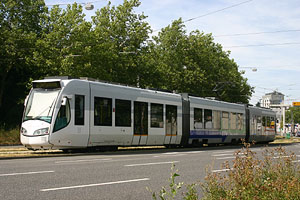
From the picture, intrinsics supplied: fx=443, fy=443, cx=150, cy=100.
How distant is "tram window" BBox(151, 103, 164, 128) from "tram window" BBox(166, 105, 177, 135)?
68 cm

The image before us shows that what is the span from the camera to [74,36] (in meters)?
38.0

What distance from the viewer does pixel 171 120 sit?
2491cm

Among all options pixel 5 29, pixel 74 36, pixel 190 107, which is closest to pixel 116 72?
pixel 74 36

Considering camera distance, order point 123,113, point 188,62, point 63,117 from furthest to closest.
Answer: point 188,62 < point 123,113 < point 63,117

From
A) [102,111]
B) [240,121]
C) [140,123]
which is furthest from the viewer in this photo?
[240,121]

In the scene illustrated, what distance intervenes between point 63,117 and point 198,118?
11862 millimetres

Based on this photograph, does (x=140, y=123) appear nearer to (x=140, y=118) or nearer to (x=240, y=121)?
(x=140, y=118)

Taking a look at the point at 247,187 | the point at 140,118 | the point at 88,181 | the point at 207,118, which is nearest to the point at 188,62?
the point at 207,118

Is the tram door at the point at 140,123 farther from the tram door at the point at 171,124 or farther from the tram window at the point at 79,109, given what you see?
the tram window at the point at 79,109

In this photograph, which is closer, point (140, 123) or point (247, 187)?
point (247, 187)

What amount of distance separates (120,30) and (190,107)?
75.6 feet

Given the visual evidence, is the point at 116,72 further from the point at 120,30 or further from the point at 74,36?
the point at 74,36

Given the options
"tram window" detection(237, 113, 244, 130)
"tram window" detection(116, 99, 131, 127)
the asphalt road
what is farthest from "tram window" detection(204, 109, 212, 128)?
the asphalt road

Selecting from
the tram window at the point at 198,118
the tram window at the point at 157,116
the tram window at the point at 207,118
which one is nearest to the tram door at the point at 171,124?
the tram window at the point at 157,116
